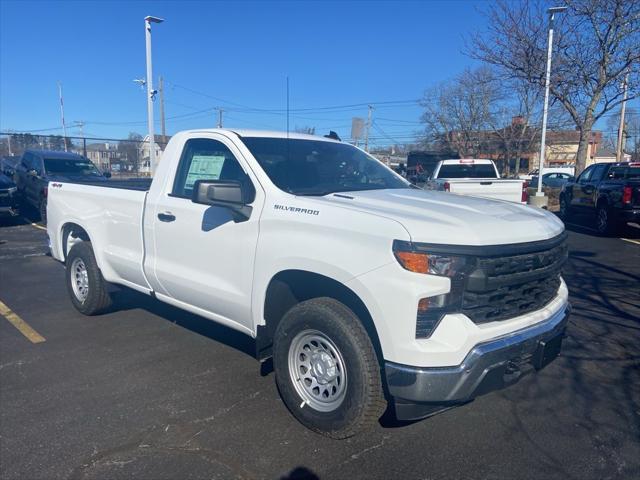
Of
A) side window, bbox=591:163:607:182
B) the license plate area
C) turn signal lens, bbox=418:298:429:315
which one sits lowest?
the license plate area

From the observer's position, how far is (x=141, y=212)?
4910mm

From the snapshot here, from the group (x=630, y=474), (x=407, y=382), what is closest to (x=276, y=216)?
(x=407, y=382)

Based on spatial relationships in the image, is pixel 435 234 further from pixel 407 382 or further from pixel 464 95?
pixel 464 95

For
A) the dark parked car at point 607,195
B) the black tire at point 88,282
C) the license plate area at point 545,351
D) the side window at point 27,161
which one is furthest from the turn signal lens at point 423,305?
the side window at point 27,161

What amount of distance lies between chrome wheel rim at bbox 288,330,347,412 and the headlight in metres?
0.77

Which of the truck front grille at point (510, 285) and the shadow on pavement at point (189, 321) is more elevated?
the truck front grille at point (510, 285)

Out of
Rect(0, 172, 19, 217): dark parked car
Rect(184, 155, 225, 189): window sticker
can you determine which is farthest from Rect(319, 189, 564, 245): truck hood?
Rect(0, 172, 19, 217): dark parked car

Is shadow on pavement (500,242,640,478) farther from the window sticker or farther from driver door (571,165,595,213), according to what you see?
driver door (571,165,595,213)

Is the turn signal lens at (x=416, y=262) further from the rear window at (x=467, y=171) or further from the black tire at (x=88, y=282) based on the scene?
the rear window at (x=467, y=171)

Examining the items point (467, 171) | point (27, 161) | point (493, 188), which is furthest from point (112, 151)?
point (493, 188)

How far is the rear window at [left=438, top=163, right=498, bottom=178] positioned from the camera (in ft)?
49.5

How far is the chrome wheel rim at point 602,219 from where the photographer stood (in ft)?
40.9

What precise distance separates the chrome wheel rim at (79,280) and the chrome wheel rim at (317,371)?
3357 mm

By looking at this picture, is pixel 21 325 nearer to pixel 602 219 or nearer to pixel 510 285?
pixel 510 285
